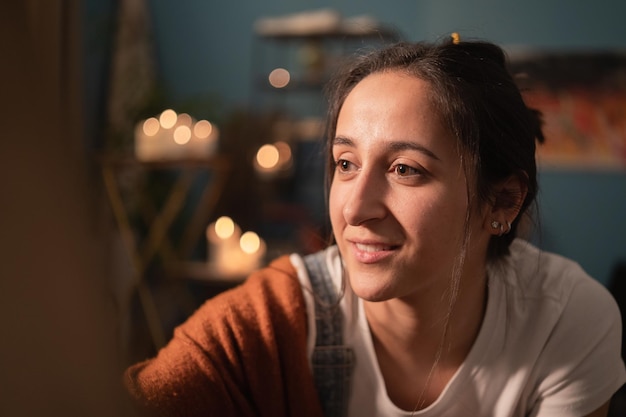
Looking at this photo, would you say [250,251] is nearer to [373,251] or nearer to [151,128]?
[151,128]

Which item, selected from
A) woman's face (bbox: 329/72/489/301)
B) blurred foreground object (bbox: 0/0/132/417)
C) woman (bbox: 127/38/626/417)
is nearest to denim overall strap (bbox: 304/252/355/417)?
woman (bbox: 127/38/626/417)

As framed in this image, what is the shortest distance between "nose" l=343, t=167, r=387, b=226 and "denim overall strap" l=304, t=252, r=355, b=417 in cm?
20

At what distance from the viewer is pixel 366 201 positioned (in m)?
0.93

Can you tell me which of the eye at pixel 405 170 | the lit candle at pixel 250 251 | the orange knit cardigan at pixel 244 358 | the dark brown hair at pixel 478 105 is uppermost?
the dark brown hair at pixel 478 105

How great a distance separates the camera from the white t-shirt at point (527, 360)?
1.06 metres

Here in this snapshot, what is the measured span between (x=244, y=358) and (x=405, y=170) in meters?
0.37

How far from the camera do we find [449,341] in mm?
1103

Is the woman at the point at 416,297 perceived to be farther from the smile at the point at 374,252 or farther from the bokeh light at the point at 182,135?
the bokeh light at the point at 182,135

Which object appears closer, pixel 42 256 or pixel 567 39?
pixel 42 256

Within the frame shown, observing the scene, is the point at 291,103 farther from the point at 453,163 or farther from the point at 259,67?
the point at 453,163

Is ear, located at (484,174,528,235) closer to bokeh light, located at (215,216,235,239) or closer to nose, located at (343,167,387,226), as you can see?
nose, located at (343,167,387,226)

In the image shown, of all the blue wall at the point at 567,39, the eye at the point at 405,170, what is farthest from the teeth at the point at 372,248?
the blue wall at the point at 567,39

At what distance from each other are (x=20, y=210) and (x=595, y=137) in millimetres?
3423

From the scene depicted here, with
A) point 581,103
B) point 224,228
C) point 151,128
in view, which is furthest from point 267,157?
point 581,103
